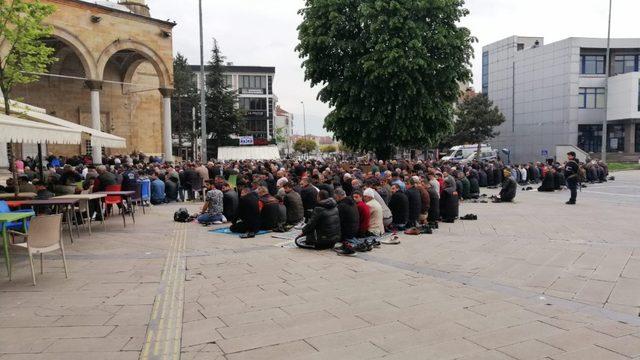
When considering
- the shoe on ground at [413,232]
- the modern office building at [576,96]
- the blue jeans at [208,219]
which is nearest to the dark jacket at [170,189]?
the blue jeans at [208,219]

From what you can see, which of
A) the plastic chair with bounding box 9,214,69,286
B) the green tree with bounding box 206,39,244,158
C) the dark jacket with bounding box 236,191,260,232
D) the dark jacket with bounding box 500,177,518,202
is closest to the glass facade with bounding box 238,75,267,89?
the green tree with bounding box 206,39,244,158

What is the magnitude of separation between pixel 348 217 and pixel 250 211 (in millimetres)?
2639

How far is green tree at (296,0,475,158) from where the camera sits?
2159 centimetres

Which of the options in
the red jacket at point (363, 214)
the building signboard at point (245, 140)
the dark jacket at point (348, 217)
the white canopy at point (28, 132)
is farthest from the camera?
the building signboard at point (245, 140)

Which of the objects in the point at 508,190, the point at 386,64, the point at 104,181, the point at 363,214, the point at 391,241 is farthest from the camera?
the point at 386,64

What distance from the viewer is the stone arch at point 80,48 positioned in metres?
26.1

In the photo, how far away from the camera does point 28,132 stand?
8086 mm

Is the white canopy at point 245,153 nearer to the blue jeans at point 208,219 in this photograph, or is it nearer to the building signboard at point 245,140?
Result: the building signboard at point 245,140

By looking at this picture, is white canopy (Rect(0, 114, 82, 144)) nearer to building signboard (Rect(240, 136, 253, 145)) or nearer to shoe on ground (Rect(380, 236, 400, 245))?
shoe on ground (Rect(380, 236, 400, 245))

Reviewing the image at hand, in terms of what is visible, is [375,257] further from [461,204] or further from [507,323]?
[461,204]

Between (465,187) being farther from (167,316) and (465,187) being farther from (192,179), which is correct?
(167,316)

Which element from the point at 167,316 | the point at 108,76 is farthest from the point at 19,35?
the point at 108,76

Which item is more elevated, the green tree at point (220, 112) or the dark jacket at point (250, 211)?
the green tree at point (220, 112)

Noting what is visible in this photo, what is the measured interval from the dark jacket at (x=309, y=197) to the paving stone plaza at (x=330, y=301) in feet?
8.07
